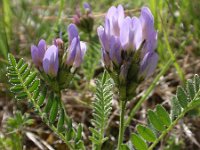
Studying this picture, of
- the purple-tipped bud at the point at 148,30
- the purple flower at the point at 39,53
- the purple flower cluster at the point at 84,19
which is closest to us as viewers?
the purple-tipped bud at the point at 148,30

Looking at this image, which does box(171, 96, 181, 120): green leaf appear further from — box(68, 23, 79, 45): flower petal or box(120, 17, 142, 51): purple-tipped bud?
box(68, 23, 79, 45): flower petal

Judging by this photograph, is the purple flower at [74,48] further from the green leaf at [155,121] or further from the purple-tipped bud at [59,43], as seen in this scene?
the green leaf at [155,121]

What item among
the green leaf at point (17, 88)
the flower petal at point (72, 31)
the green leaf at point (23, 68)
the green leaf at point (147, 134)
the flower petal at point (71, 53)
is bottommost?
the green leaf at point (147, 134)

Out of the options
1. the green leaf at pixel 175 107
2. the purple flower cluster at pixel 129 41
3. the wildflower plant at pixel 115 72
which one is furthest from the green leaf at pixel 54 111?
the green leaf at pixel 175 107

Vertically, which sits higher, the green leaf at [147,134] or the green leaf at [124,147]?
the green leaf at [147,134]

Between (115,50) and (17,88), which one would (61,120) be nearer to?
(17,88)

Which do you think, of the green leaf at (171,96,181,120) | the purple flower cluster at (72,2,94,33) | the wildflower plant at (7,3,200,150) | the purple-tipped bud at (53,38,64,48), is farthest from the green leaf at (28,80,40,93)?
the purple flower cluster at (72,2,94,33)

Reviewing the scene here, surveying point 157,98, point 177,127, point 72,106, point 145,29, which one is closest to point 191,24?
point 157,98

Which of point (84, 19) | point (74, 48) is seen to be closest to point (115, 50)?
point (74, 48)

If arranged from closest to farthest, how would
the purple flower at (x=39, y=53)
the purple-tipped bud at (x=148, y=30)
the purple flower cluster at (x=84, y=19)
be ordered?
the purple-tipped bud at (x=148, y=30)
the purple flower at (x=39, y=53)
the purple flower cluster at (x=84, y=19)
